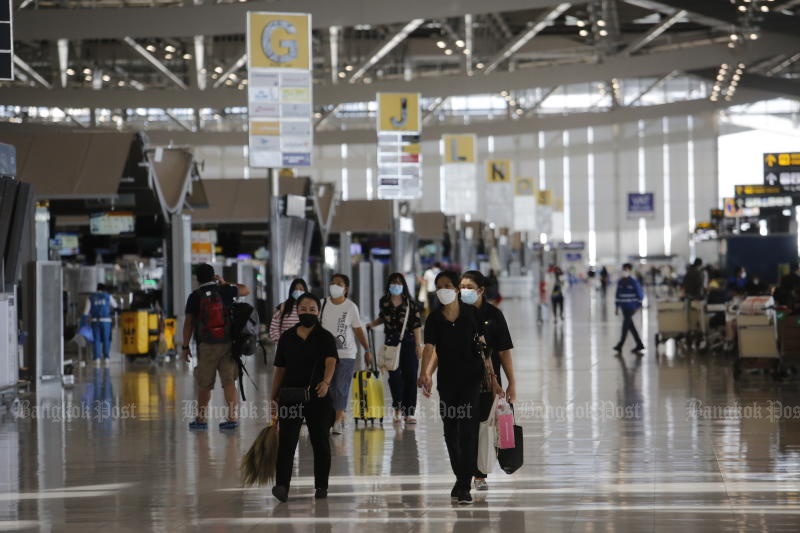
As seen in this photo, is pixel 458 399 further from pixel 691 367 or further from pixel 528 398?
pixel 691 367

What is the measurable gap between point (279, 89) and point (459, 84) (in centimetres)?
2590

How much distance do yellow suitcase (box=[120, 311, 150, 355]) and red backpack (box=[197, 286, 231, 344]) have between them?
34.0 feet

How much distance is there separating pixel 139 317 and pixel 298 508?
15.1m

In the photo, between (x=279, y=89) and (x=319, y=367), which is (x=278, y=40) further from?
(x=319, y=367)

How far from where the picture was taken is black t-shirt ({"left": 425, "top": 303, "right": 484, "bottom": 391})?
8.45 m

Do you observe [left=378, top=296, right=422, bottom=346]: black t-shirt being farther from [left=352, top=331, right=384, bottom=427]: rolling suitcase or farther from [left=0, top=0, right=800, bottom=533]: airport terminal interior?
[left=352, top=331, right=384, bottom=427]: rolling suitcase

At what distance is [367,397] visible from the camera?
502 inches

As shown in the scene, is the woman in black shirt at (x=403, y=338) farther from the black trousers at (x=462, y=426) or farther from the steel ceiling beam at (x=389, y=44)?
the steel ceiling beam at (x=389, y=44)

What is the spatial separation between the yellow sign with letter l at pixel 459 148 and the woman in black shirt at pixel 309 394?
32.5 m

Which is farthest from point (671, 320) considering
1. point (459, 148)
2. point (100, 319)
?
point (459, 148)

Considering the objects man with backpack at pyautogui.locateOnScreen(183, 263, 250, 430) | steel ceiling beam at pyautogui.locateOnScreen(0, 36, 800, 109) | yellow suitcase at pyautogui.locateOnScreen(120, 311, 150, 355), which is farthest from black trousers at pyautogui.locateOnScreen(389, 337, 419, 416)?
steel ceiling beam at pyautogui.locateOnScreen(0, 36, 800, 109)

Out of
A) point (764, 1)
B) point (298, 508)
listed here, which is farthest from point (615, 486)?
point (764, 1)

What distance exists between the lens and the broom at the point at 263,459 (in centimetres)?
884

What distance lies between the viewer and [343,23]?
112 feet
